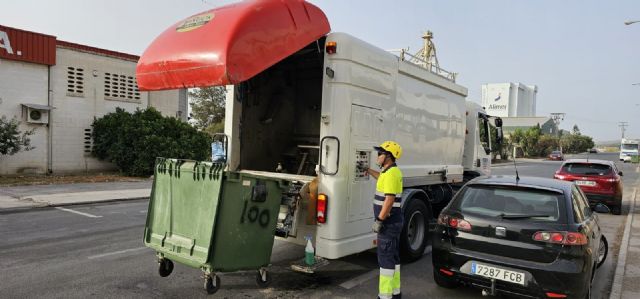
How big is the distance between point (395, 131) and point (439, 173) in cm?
190

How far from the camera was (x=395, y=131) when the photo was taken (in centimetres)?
595

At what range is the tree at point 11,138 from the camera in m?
14.1

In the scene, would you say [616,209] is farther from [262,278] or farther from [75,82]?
[75,82]

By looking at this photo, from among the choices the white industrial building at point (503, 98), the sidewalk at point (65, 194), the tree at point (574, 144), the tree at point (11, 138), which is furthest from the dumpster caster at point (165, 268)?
the white industrial building at point (503, 98)

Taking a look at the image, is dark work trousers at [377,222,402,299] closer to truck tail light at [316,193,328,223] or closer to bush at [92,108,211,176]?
truck tail light at [316,193,328,223]

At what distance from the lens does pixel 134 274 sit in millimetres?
5352

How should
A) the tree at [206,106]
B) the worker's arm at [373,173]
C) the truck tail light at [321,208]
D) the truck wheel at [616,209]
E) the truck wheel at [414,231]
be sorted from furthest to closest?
1. the tree at [206,106]
2. the truck wheel at [616,209]
3. the truck wheel at [414,231]
4. the worker's arm at [373,173]
5. the truck tail light at [321,208]

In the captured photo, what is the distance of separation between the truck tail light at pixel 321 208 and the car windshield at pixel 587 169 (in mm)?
10196

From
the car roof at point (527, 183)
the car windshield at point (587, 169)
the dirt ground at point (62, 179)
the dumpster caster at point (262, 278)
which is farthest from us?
the dirt ground at point (62, 179)

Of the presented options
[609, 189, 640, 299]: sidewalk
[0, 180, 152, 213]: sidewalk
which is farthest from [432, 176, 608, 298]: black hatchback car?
[0, 180, 152, 213]: sidewalk

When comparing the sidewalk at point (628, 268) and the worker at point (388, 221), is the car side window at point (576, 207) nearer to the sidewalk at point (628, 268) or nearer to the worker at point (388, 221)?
the sidewalk at point (628, 268)

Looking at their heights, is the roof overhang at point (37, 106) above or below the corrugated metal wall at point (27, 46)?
below

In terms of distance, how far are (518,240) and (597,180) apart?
30.4 feet

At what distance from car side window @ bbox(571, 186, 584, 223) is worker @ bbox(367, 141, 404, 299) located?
1762 mm
